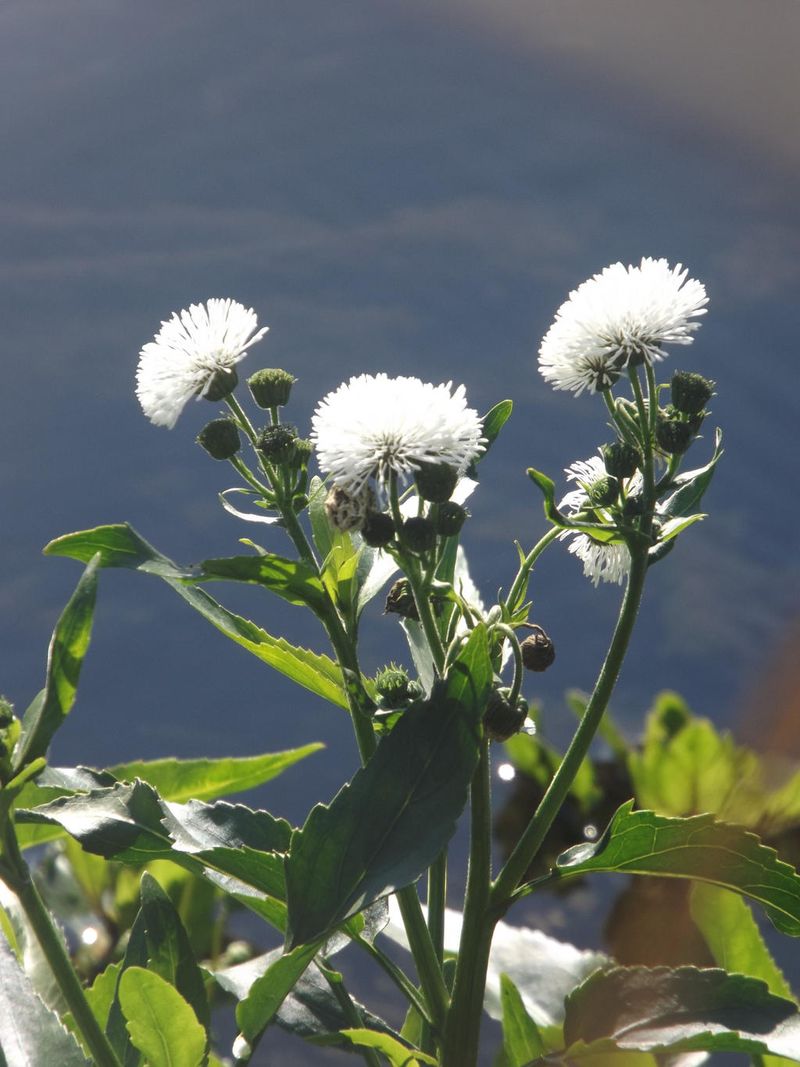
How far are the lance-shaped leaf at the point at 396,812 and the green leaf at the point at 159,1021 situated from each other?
6 centimetres

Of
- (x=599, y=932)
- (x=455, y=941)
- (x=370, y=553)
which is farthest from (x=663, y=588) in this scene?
(x=370, y=553)

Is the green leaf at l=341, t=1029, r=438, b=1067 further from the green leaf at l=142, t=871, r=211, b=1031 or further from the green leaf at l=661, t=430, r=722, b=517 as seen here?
the green leaf at l=661, t=430, r=722, b=517

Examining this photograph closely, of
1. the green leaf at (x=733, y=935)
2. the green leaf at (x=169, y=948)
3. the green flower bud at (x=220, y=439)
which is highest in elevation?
the green flower bud at (x=220, y=439)

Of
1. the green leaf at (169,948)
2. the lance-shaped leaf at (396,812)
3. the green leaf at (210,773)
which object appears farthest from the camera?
the green leaf at (210,773)

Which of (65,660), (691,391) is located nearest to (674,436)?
(691,391)

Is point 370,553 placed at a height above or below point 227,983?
above

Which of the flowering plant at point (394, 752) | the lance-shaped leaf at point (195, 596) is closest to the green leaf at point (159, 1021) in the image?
the flowering plant at point (394, 752)

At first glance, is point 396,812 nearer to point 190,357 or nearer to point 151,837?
point 151,837

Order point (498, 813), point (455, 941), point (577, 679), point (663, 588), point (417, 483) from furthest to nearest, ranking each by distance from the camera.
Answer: point (663, 588) → point (577, 679) → point (498, 813) → point (455, 941) → point (417, 483)

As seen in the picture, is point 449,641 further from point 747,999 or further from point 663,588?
point 663,588

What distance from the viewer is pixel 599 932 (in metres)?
1.19

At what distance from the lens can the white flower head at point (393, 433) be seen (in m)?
0.42

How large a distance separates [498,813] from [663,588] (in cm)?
41

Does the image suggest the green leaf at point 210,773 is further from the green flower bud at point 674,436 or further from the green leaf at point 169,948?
the green flower bud at point 674,436
